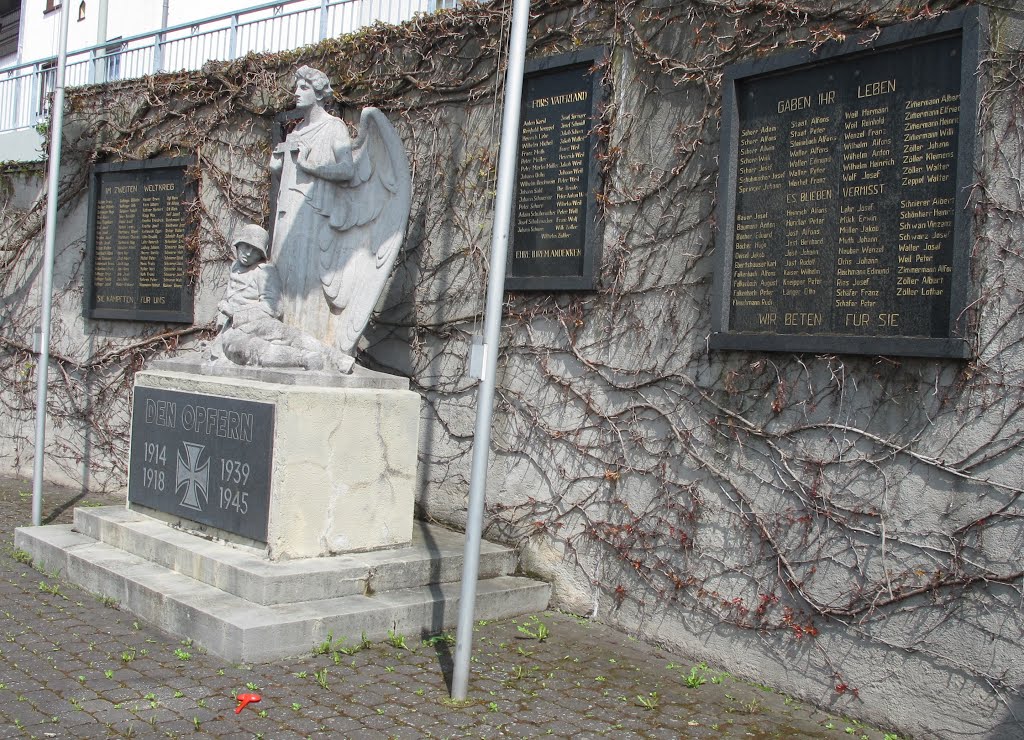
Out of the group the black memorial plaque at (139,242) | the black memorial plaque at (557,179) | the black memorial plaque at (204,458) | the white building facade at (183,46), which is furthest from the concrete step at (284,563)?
the white building facade at (183,46)

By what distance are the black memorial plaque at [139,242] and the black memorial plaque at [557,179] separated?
3.81 metres

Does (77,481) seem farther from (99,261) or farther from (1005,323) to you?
(1005,323)

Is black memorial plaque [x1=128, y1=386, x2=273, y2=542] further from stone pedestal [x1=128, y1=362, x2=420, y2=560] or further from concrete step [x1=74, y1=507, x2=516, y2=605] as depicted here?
concrete step [x1=74, y1=507, x2=516, y2=605]

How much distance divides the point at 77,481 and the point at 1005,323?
828 cm

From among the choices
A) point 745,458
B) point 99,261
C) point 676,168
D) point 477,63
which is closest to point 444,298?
point 477,63

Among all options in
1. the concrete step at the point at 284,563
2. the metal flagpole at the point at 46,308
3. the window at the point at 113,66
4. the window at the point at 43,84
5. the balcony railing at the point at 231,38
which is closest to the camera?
the concrete step at the point at 284,563

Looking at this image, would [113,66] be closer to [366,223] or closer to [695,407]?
[366,223]

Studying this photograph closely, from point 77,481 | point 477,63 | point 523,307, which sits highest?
point 477,63

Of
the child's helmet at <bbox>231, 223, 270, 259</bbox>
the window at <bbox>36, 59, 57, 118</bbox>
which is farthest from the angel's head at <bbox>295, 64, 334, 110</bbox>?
the window at <bbox>36, 59, 57, 118</bbox>

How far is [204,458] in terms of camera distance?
5.88m

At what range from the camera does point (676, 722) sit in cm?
421

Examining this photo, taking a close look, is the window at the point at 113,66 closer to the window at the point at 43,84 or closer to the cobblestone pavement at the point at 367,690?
the window at the point at 43,84

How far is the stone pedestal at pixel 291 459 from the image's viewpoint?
17.5 ft

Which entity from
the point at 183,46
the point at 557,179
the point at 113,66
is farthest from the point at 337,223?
the point at 113,66
